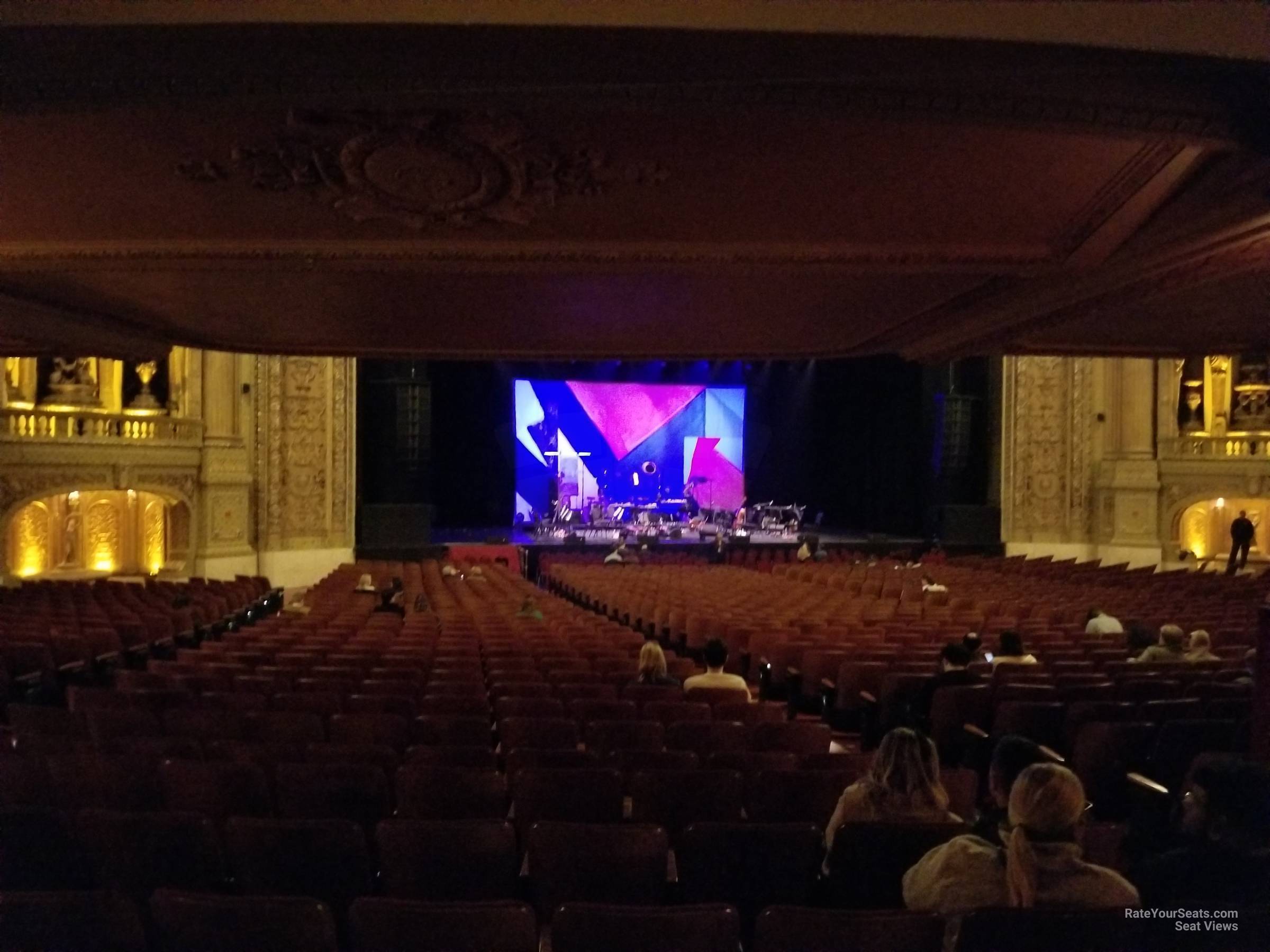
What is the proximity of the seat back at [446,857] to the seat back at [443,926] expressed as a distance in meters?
0.65

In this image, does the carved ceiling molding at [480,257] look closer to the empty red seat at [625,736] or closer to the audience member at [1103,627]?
the audience member at [1103,627]

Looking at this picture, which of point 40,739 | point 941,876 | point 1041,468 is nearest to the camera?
point 941,876

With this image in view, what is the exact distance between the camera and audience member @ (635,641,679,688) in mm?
6012

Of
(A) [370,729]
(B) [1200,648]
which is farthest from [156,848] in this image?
(B) [1200,648]

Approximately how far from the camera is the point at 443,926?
220cm

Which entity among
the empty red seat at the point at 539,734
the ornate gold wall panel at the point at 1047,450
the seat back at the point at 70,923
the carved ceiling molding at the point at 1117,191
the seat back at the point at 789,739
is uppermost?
the carved ceiling molding at the point at 1117,191

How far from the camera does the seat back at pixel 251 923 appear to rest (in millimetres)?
2188

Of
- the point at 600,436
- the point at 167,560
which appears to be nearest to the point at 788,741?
the point at 167,560

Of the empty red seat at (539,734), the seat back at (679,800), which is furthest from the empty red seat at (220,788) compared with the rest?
the seat back at (679,800)

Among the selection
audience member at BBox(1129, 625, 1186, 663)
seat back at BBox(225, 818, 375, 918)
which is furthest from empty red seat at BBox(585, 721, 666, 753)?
audience member at BBox(1129, 625, 1186, 663)

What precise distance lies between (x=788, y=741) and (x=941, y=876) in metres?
2.08

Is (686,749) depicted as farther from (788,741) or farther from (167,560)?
(167,560)

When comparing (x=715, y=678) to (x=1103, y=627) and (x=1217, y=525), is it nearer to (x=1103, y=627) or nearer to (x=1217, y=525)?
(x=1103, y=627)

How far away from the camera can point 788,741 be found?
4641 millimetres
